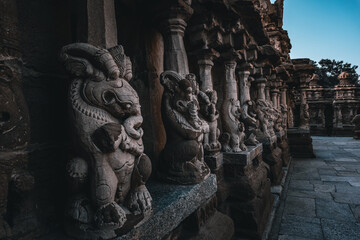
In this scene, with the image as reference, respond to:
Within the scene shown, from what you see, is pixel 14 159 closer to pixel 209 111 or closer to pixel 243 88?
pixel 209 111

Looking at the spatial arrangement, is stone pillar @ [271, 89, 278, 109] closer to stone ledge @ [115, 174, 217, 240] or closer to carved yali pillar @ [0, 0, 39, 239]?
stone ledge @ [115, 174, 217, 240]

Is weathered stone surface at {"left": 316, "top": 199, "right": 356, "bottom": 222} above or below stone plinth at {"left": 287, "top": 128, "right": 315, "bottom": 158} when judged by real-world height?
below

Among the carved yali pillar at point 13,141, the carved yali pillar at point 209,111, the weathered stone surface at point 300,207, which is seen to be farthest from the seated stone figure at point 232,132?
the carved yali pillar at point 13,141

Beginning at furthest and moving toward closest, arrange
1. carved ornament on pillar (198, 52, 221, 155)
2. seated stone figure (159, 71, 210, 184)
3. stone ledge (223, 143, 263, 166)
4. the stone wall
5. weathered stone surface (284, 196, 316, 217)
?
1. weathered stone surface (284, 196, 316, 217)
2. stone ledge (223, 143, 263, 166)
3. carved ornament on pillar (198, 52, 221, 155)
4. seated stone figure (159, 71, 210, 184)
5. the stone wall

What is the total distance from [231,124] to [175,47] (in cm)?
154

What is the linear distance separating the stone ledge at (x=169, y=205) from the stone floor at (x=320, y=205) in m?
1.85

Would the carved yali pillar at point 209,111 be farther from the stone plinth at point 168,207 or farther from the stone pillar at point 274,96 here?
the stone pillar at point 274,96

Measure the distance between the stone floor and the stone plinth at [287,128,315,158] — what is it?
1689 mm

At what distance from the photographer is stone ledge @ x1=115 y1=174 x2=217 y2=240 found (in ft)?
4.23

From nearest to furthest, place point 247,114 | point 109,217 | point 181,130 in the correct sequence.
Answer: point 109,217 → point 181,130 → point 247,114

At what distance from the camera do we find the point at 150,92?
244 cm

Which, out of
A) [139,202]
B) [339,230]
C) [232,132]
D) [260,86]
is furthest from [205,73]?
[260,86]

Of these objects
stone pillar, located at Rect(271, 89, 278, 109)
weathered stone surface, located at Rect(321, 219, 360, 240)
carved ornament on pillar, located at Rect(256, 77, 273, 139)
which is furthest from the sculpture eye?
stone pillar, located at Rect(271, 89, 278, 109)

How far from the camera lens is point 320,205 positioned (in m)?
4.07
